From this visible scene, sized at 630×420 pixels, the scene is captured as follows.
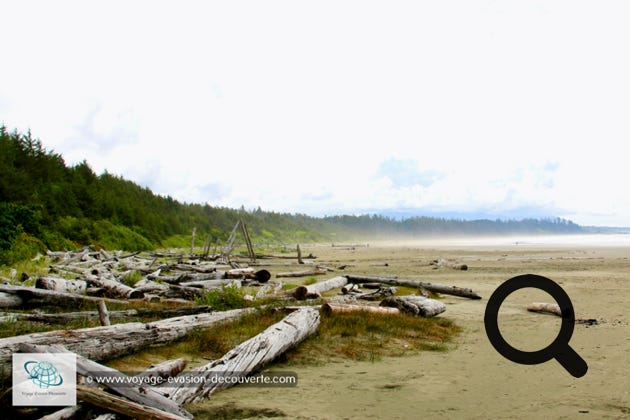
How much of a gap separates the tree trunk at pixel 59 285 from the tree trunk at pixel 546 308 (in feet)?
40.2

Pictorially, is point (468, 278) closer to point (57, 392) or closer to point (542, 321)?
point (542, 321)

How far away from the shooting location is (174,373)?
17.4 feet

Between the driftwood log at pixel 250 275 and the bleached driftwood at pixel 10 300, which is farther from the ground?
the bleached driftwood at pixel 10 300

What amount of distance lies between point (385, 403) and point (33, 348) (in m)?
3.74

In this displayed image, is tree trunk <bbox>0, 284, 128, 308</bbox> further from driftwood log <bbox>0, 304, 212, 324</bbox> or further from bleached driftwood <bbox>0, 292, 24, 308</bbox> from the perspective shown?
driftwood log <bbox>0, 304, 212, 324</bbox>

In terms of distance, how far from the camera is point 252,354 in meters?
6.08

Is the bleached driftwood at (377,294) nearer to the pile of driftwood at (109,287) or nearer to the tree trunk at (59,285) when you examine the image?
the pile of driftwood at (109,287)

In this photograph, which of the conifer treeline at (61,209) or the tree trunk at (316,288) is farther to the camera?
the conifer treeline at (61,209)

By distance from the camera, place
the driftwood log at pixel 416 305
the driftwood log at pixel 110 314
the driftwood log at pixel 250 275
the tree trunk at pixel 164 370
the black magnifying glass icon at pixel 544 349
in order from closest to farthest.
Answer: the tree trunk at pixel 164 370 → the black magnifying glass icon at pixel 544 349 → the driftwood log at pixel 110 314 → the driftwood log at pixel 416 305 → the driftwood log at pixel 250 275

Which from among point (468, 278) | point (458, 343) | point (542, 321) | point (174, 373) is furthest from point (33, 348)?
point (468, 278)

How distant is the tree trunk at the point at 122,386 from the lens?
3.93 m

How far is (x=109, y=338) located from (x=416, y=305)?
23.4 ft

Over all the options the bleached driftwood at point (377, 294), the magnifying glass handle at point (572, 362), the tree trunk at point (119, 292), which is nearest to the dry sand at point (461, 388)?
the magnifying glass handle at point (572, 362)

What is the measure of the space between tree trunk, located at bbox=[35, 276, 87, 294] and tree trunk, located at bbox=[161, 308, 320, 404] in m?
7.40
